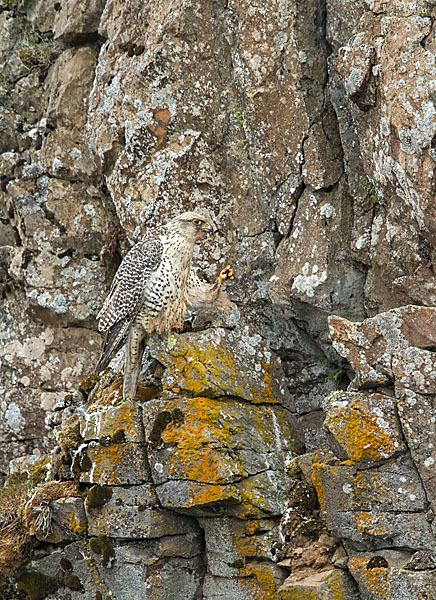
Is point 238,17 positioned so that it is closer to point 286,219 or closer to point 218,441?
point 286,219

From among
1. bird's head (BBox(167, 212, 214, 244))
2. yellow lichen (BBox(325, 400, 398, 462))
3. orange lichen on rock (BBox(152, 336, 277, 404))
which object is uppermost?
bird's head (BBox(167, 212, 214, 244))

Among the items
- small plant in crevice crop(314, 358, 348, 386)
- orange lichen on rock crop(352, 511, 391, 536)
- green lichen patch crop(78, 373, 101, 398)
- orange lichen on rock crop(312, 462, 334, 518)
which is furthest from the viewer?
green lichen patch crop(78, 373, 101, 398)

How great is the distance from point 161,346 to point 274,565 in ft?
9.39

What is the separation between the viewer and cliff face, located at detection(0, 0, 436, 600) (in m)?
8.17

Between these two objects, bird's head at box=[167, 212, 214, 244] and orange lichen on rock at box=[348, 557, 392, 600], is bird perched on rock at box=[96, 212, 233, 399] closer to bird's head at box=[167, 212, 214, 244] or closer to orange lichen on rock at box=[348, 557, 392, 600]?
bird's head at box=[167, 212, 214, 244]

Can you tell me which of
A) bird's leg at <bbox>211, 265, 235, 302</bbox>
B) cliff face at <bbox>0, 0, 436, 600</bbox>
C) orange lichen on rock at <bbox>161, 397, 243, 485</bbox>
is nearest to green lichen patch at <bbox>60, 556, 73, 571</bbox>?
cliff face at <bbox>0, 0, 436, 600</bbox>

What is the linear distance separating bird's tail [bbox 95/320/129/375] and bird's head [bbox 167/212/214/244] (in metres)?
1.30

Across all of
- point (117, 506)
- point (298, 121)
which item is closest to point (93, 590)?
point (117, 506)

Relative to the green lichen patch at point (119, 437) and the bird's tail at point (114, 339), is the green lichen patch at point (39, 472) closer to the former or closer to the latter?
the green lichen patch at point (119, 437)

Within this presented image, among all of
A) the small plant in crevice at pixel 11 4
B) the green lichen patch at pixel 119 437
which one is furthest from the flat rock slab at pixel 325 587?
the small plant in crevice at pixel 11 4

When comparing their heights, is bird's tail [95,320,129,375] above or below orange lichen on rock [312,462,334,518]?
above

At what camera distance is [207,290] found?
10.7 m

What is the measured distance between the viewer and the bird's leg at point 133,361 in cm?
1003

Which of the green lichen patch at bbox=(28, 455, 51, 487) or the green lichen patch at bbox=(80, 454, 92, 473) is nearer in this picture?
the green lichen patch at bbox=(80, 454, 92, 473)
